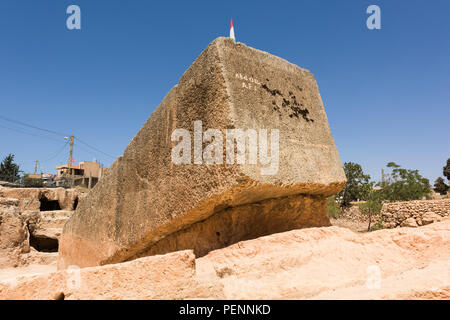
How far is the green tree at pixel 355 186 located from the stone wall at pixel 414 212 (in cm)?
762

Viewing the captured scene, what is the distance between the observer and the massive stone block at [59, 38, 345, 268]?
7.11 ft

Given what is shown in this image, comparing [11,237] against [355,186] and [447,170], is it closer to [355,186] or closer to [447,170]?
[355,186]

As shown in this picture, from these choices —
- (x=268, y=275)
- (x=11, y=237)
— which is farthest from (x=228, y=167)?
(x=11, y=237)

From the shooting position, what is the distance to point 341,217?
22203mm

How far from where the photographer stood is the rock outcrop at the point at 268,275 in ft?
5.35

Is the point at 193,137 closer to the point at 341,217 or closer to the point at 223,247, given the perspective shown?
the point at 223,247

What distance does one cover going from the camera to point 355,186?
923 inches

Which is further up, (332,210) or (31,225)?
(332,210)

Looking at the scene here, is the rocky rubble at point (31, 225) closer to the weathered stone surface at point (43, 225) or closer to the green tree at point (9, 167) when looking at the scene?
the weathered stone surface at point (43, 225)

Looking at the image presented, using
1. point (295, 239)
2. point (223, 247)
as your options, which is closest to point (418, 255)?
point (295, 239)

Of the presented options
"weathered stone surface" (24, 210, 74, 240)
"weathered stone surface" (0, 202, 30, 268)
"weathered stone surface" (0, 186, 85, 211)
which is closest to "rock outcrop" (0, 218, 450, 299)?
"weathered stone surface" (0, 202, 30, 268)

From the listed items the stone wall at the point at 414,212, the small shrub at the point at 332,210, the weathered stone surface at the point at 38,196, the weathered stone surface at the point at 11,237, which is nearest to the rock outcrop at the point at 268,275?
the weathered stone surface at the point at 11,237

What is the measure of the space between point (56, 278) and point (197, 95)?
155 centimetres

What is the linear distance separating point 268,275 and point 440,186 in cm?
3877
